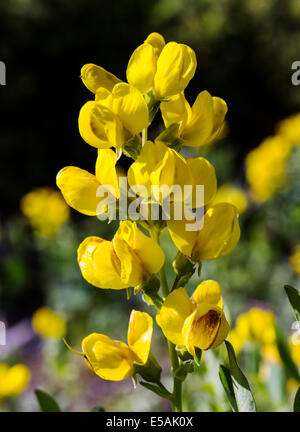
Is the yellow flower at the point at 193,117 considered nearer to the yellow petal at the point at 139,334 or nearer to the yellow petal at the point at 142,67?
the yellow petal at the point at 142,67

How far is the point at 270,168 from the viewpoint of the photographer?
2.06 meters

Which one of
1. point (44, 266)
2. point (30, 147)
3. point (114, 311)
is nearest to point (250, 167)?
point (114, 311)

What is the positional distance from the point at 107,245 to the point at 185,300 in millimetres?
106

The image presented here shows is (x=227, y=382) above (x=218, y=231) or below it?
below

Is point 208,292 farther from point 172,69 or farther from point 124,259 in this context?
point 172,69

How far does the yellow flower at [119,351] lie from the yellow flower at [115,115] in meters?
0.21

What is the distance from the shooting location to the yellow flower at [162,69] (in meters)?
0.53

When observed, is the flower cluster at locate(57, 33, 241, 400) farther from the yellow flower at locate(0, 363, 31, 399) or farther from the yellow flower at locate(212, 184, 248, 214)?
the yellow flower at locate(212, 184, 248, 214)

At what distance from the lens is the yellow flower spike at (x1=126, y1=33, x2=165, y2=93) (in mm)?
544

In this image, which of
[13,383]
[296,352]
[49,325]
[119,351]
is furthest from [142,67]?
[49,325]

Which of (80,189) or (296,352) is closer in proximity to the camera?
(80,189)

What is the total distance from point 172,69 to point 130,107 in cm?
6

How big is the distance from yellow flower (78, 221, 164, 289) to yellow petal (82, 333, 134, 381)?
7cm

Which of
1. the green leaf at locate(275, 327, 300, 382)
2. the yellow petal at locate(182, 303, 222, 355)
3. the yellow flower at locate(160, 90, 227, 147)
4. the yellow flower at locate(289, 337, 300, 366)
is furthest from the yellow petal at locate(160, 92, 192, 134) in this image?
the yellow flower at locate(289, 337, 300, 366)
